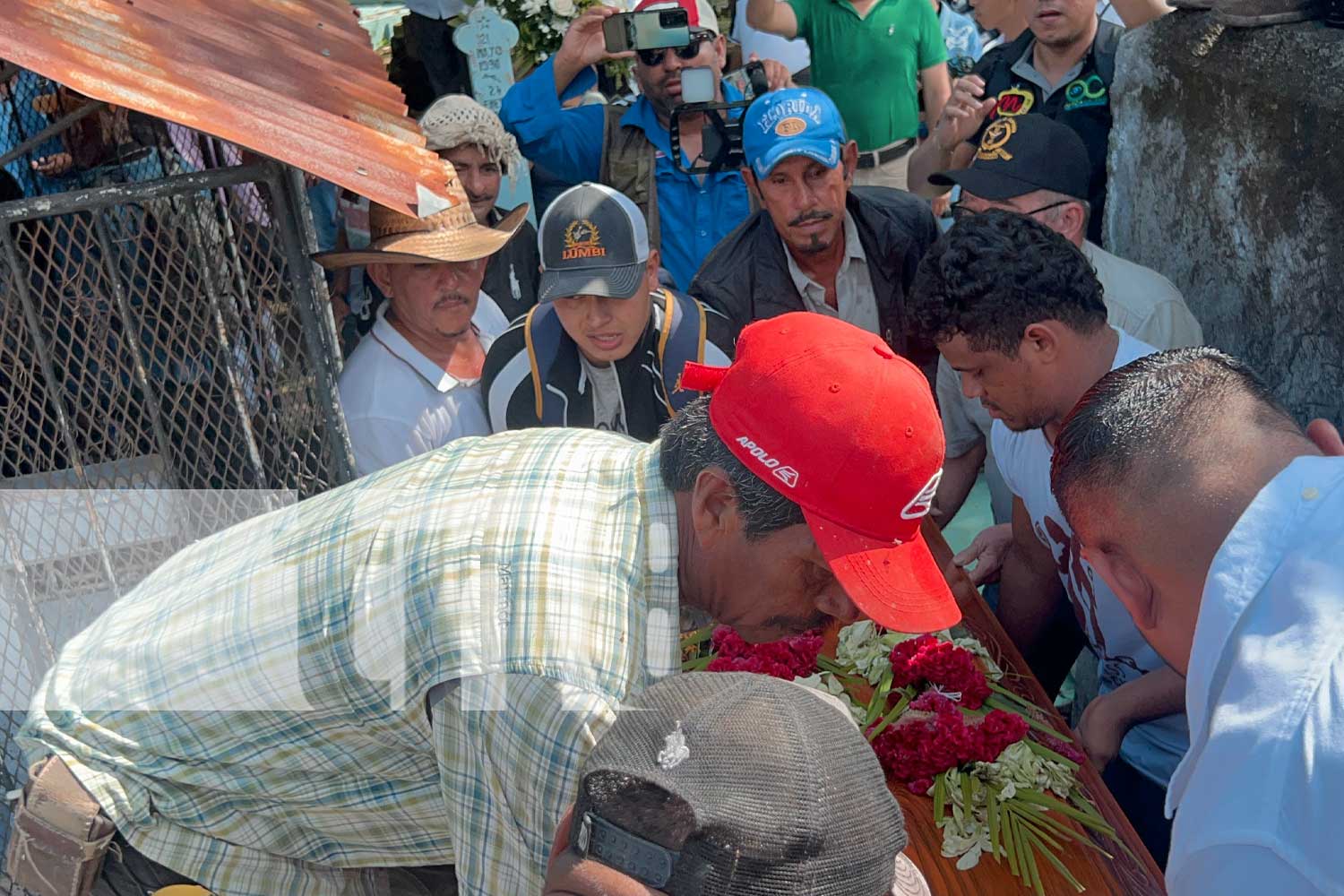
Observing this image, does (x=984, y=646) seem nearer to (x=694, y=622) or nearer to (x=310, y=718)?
(x=694, y=622)

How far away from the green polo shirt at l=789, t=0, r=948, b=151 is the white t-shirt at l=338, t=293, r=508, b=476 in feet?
8.22

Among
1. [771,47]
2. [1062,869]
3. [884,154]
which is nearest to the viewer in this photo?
[1062,869]

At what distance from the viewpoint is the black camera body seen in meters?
4.54

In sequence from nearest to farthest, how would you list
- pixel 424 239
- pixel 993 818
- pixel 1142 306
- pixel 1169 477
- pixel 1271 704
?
pixel 1271 704
pixel 1169 477
pixel 993 818
pixel 1142 306
pixel 424 239

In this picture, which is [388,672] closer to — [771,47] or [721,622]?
[721,622]

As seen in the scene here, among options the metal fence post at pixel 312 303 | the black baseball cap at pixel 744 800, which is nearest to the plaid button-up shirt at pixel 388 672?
the black baseball cap at pixel 744 800

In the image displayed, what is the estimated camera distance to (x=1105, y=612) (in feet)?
9.18

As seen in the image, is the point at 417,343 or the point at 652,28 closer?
the point at 417,343

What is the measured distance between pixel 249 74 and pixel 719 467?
1495mm

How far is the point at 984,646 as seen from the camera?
283 cm

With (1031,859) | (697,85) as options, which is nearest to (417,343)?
(697,85)

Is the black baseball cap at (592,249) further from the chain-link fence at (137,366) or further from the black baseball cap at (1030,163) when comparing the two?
the black baseball cap at (1030,163)

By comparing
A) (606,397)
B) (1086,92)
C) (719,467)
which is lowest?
(606,397)

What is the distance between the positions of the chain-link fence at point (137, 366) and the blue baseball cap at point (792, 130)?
1650 mm
